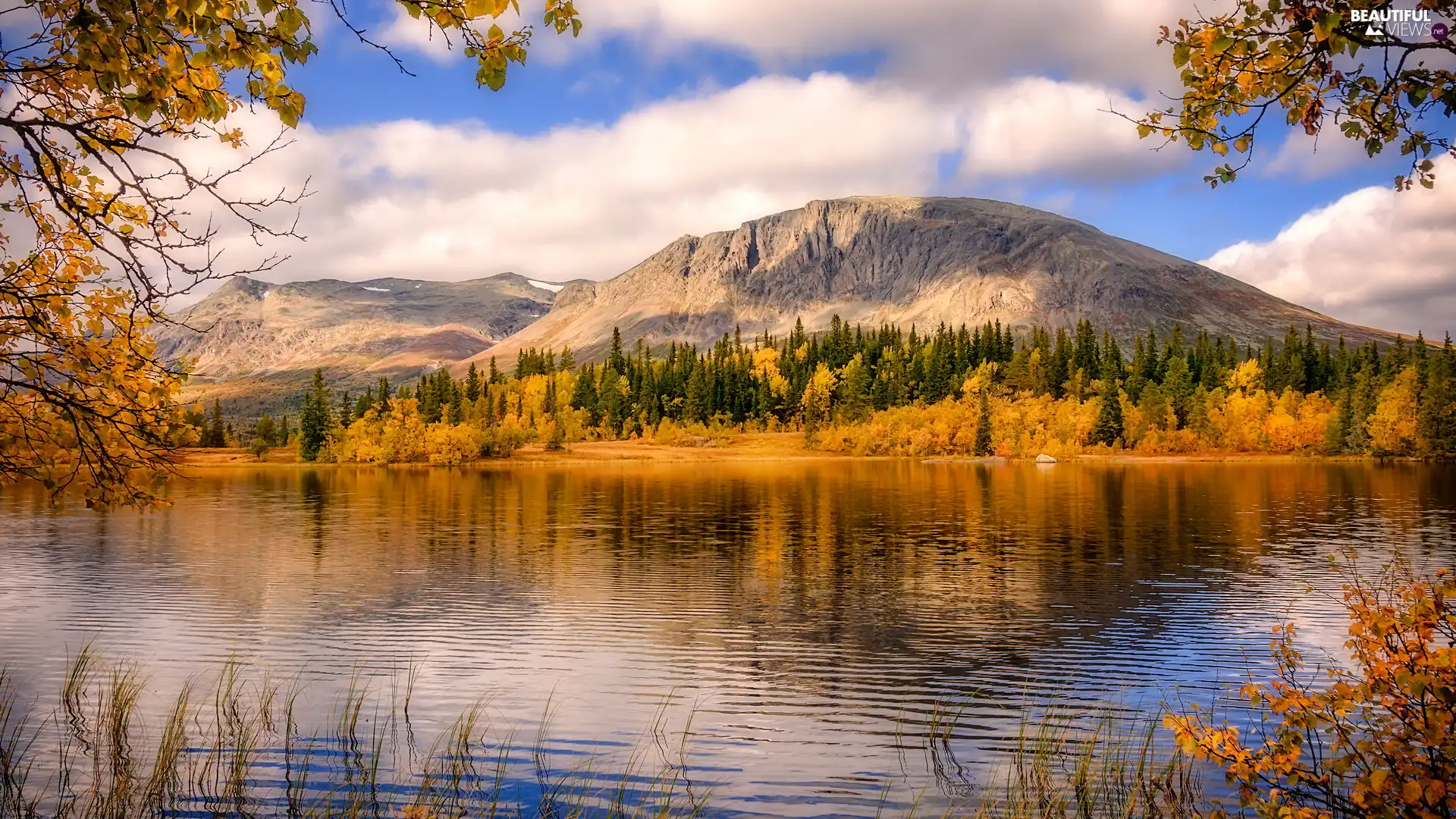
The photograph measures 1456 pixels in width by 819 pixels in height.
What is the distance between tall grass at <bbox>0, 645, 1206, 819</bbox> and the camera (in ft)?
50.1

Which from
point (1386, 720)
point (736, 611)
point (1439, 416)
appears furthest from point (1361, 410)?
point (1386, 720)

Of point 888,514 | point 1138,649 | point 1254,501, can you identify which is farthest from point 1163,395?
point 1138,649

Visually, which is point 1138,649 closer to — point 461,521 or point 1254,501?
point 461,521

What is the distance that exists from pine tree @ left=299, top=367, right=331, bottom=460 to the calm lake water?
4289 inches

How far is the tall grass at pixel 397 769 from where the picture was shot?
15258 millimetres

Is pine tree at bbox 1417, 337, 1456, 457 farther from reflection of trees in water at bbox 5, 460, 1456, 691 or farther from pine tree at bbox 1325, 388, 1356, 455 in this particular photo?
reflection of trees in water at bbox 5, 460, 1456, 691

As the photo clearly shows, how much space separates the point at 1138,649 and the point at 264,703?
77.4 feet

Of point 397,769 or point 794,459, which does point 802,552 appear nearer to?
point 397,769

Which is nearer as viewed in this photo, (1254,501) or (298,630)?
(298,630)

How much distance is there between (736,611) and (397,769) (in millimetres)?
18570

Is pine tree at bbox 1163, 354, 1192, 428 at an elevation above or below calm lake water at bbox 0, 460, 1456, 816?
above

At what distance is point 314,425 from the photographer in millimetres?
185125

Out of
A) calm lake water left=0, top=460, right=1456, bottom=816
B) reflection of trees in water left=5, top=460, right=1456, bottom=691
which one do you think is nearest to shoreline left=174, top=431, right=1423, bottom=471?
reflection of trees in water left=5, top=460, right=1456, bottom=691

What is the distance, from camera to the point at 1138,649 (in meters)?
28.0
